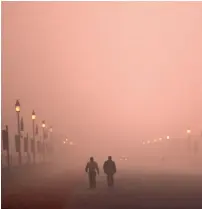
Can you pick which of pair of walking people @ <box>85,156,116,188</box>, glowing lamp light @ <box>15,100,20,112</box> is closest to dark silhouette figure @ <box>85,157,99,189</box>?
pair of walking people @ <box>85,156,116,188</box>

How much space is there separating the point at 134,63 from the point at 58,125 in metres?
0.96

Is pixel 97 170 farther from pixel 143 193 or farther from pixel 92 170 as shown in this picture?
pixel 143 193

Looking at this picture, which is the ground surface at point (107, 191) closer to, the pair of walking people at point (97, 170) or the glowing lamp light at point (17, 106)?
the pair of walking people at point (97, 170)

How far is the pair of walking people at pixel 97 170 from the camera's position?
6.61 m

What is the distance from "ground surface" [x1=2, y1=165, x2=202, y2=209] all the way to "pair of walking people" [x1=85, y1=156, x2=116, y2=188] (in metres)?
0.05

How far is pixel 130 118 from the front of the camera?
22.3 feet

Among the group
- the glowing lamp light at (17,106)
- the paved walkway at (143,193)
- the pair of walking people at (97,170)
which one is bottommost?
the paved walkway at (143,193)

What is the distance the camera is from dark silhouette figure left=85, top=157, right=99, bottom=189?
664 centimetres

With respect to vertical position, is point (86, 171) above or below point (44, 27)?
below

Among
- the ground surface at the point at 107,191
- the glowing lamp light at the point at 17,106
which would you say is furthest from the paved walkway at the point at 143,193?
the glowing lamp light at the point at 17,106

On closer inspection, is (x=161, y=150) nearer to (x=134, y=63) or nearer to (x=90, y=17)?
(x=134, y=63)

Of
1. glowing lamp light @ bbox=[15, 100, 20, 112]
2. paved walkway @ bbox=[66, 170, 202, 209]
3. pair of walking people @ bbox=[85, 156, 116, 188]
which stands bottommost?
paved walkway @ bbox=[66, 170, 202, 209]

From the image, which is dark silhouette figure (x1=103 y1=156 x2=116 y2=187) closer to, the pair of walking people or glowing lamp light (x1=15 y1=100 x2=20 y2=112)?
the pair of walking people

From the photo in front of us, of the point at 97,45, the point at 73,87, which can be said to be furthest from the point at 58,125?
the point at 97,45
